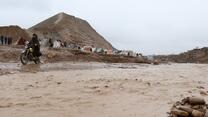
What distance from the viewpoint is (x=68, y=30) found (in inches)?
2207

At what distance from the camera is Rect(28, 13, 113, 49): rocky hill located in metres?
52.1

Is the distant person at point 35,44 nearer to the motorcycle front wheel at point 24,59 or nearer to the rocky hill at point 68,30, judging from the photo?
the motorcycle front wheel at point 24,59

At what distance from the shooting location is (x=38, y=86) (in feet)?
33.4

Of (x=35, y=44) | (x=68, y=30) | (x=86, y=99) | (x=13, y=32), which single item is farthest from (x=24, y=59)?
(x=68, y=30)

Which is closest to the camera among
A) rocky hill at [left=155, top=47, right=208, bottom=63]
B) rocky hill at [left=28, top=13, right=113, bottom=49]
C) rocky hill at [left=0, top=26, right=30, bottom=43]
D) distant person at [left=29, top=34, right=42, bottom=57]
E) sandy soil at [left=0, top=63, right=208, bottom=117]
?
sandy soil at [left=0, top=63, right=208, bottom=117]

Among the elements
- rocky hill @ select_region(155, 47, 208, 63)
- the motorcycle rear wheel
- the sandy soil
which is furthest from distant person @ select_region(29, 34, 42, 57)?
rocky hill @ select_region(155, 47, 208, 63)

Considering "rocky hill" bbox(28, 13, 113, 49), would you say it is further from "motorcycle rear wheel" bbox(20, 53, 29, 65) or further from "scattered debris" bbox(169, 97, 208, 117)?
"scattered debris" bbox(169, 97, 208, 117)

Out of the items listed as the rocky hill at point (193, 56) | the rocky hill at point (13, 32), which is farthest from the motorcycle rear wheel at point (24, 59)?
the rocky hill at point (193, 56)

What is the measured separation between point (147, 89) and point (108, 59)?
19.9m

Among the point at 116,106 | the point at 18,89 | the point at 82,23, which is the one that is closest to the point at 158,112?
the point at 116,106

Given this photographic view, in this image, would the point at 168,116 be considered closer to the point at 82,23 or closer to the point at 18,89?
the point at 18,89

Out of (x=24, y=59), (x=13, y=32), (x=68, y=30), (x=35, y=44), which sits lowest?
(x=24, y=59)

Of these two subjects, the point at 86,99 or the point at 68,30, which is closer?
the point at 86,99

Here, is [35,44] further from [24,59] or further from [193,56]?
[193,56]
